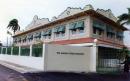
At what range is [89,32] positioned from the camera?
26953mm

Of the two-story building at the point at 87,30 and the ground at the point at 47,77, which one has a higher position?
the two-story building at the point at 87,30

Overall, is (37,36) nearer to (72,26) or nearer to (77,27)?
(72,26)

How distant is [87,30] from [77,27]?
1557 millimetres

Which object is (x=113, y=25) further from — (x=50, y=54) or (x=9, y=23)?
(x=9, y=23)

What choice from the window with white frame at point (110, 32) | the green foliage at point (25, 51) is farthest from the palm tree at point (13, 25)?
the green foliage at point (25, 51)

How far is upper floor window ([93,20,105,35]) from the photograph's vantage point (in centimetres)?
2844

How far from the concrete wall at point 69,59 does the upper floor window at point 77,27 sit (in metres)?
5.33

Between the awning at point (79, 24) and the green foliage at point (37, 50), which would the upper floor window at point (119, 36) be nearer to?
the awning at point (79, 24)

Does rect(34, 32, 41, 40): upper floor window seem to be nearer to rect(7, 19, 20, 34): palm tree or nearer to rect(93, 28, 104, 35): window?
rect(93, 28, 104, 35): window

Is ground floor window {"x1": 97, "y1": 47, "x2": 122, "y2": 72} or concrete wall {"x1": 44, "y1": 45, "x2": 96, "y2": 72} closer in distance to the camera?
concrete wall {"x1": 44, "y1": 45, "x2": 96, "y2": 72}

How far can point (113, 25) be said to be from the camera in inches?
1366

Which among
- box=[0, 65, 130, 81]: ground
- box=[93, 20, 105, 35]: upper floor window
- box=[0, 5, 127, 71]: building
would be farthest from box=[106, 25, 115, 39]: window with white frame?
box=[0, 65, 130, 81]: ground

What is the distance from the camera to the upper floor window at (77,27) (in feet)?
92.2

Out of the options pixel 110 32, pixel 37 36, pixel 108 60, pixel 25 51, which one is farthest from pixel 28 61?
pixel 37 36
